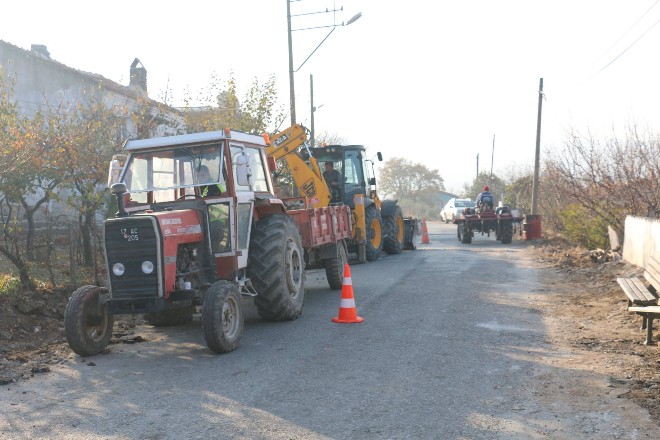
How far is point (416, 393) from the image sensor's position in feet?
20.1

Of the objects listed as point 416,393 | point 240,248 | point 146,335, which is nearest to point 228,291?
point 240,248

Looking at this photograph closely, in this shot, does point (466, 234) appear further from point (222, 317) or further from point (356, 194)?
point (222, 317)

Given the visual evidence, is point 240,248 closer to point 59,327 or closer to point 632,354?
point 59,327

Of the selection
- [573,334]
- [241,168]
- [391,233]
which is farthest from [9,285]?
[391,233]

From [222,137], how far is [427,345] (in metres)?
3.58

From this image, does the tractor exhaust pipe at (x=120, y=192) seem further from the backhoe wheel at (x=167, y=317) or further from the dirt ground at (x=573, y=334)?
the backhoe wheel at (x=167, y=317)

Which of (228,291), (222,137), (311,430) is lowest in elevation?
(311,430)

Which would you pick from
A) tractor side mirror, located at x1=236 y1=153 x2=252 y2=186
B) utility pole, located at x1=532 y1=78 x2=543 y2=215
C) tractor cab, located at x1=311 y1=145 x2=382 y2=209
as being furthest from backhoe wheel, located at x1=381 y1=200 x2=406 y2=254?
tractor side mirror, located at x1=236 y1=153 x2=252 y2=186

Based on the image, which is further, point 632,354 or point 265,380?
point 632,354

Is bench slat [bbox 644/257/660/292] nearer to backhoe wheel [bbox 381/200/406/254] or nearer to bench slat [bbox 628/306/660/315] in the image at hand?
bench slat [bbox 628/306/660/315]

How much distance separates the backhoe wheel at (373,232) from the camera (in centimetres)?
1834

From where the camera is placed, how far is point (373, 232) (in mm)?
19078

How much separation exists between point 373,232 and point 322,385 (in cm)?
1273

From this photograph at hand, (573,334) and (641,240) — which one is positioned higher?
(641,240)
